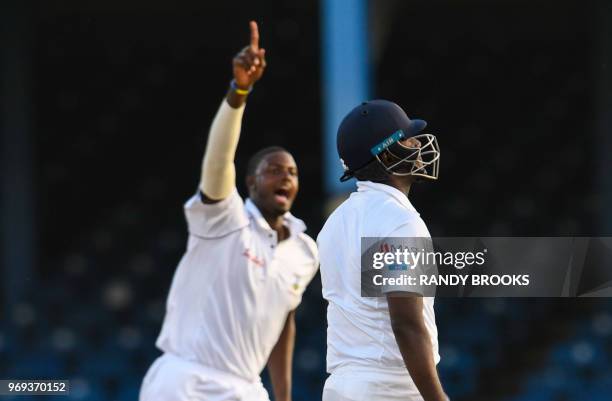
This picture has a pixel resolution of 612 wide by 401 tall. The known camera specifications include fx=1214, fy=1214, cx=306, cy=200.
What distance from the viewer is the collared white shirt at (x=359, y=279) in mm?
3652

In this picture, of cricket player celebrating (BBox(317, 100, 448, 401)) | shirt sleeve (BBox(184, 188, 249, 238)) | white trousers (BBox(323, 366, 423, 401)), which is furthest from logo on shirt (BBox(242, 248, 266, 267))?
white trousers (BBox(323, 366, 423, 401))

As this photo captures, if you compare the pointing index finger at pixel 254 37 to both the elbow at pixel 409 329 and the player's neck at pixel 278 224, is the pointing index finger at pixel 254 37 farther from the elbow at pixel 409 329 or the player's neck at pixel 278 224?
the elbow at pixel 409 329

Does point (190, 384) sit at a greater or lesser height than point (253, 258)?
lesser

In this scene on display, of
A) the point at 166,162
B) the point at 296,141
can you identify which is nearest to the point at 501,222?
the point at 296,141

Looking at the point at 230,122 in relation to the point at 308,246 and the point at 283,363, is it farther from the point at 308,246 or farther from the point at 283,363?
the point at 283,363

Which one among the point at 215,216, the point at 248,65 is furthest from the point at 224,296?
the point at 248,65

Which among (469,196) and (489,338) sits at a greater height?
(469,196)

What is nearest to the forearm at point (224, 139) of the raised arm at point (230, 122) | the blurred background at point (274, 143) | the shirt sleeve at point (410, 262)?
the raised arm at point (230, 122)

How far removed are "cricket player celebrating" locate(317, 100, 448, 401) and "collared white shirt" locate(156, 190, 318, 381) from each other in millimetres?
1202

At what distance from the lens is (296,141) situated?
50.1ft

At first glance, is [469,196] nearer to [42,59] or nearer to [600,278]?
[42,59]

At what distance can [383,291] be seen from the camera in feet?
11.7

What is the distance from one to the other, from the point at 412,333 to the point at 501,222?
9595mm

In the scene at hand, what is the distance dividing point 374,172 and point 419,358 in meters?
0.65
